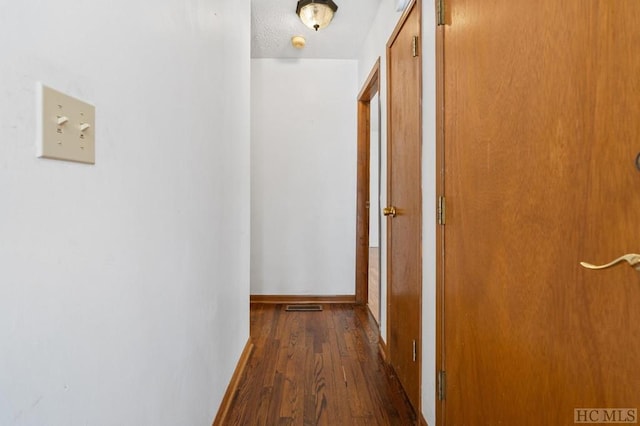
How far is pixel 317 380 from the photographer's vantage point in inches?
72.2

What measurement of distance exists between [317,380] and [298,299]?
56.3 inches

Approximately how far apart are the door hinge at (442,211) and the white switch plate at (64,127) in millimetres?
1111

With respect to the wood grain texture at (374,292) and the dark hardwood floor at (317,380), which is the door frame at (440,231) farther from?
the wood grain texture at (374,292)

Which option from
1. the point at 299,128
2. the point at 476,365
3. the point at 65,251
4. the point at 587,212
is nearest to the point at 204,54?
the point at 65,251

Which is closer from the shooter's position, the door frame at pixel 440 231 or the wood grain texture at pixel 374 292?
the door frame at pixel 440 231

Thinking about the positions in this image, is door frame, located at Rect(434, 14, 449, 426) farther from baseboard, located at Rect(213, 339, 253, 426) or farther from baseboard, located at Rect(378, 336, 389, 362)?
baseboard, located at Rect(213, 339, 253, 426)

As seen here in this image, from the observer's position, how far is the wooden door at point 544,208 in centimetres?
57

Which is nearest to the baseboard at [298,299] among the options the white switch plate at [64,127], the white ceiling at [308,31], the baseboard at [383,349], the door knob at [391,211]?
the baseboard at [383,349]

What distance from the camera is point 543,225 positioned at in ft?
2.43

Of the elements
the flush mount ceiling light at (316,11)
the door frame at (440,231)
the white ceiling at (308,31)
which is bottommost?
the door frame at (440,231)

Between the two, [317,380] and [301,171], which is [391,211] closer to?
[317,380]

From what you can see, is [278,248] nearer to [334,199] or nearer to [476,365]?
[334,199]

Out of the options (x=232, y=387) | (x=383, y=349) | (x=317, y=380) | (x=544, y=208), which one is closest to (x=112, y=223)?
(x=544, y=208)

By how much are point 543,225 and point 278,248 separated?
8.83 feet
